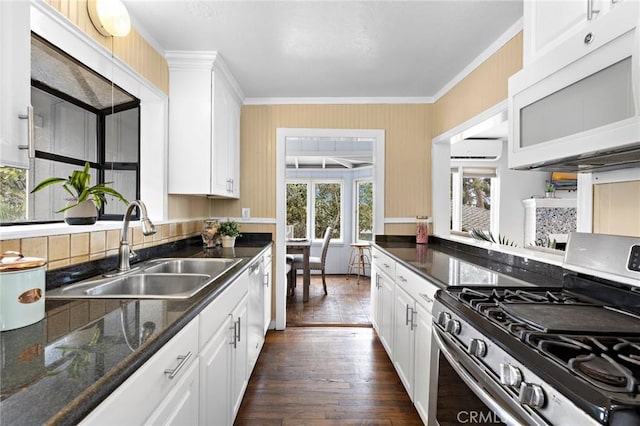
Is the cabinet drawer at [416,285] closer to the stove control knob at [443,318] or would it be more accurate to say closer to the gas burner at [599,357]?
the stove control knob at [443,318]

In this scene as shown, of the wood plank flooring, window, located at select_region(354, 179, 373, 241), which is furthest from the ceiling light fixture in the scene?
window, located at select_region(354, 179, 373, 241)

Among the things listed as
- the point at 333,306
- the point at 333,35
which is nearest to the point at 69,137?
the point at 333,35

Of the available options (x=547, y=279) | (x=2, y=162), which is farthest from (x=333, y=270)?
(x=2, y=162)

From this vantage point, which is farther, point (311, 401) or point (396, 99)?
point (396, 99)

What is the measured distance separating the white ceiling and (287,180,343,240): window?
3630mm

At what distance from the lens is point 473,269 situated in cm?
194

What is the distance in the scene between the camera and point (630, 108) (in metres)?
0.93

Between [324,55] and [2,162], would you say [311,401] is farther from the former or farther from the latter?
[324,55]

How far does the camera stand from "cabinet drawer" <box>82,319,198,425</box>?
0.68 metres

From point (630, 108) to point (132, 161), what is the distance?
261cm

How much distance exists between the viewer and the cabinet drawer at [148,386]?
2.24ft

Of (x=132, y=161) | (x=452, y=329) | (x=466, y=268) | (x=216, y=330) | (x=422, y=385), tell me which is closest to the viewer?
(x=452, y=329)

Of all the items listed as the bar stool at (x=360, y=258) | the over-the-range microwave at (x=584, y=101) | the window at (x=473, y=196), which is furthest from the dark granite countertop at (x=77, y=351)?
the bar stool at (x=360, y=258)

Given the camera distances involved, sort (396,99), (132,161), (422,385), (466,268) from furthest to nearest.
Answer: (396,99)
(132,161)
(466,268)
(422,385)
